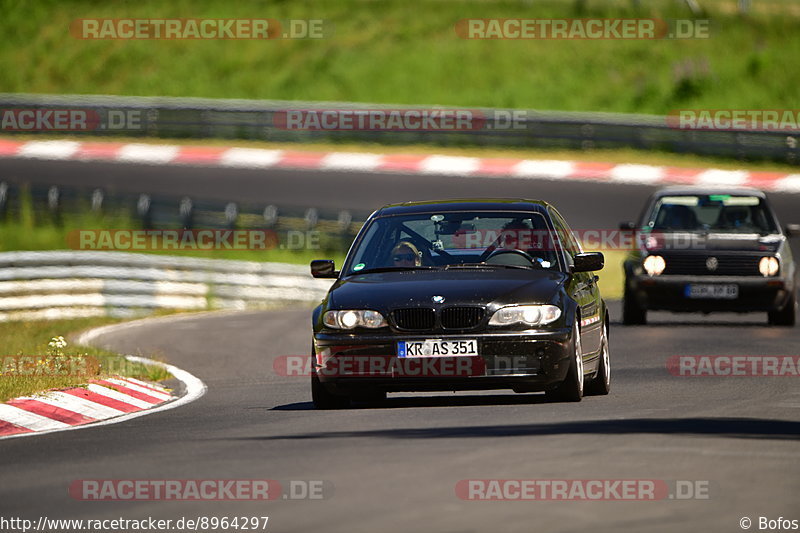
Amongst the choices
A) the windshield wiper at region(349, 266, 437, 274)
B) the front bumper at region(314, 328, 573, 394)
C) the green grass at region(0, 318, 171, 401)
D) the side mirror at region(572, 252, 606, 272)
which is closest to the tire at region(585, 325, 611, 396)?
the side mirror at region(572, 252, 606, 272)

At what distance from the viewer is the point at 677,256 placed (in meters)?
18.5

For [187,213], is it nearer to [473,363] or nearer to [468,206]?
[468,206]

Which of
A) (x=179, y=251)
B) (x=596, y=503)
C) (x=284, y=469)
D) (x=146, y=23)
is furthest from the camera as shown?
(x=146, y=23)

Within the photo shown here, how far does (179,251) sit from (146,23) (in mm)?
15931

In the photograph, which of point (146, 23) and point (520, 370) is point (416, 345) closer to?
point (520, 370)

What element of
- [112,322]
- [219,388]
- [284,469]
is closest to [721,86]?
[112,322]

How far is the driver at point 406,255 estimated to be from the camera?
37.8 feet

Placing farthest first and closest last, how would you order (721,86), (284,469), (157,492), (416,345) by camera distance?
(721,86)
(416,345)
(284,469)
(157,492)

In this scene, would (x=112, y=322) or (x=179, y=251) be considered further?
(x=179, y=251)

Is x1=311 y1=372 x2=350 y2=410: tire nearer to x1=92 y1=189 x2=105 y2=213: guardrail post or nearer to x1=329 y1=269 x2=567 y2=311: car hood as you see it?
x1=329 y1=269 x2=567 y2=311: car hood

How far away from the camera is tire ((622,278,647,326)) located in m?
18.8

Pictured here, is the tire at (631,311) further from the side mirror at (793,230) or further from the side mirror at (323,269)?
the side mirror at (323,269)

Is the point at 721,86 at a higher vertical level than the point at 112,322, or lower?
higher

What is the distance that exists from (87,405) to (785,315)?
30.9 feet
